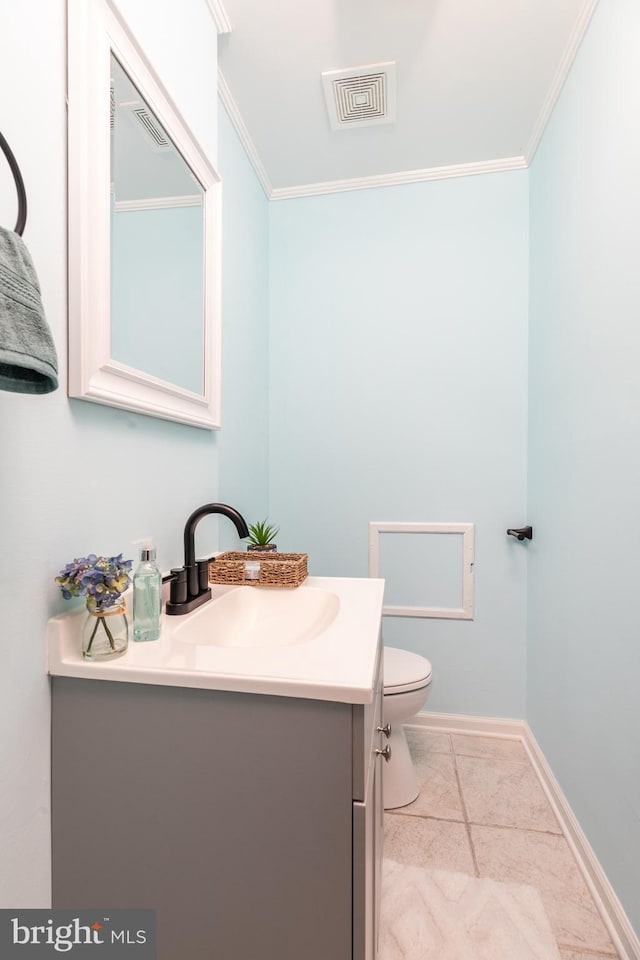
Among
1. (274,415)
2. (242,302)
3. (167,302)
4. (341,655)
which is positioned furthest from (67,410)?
(274,415)

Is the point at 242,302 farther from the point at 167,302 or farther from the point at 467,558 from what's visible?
the point at 467,558

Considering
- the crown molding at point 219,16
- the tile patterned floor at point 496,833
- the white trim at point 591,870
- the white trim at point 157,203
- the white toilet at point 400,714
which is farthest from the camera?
the white toilet at point 400,714

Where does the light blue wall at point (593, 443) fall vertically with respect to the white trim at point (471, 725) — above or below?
above

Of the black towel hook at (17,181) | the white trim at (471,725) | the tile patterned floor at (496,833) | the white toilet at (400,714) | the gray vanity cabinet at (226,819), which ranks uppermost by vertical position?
the black towel hook at (17,181)

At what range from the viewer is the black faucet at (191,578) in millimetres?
972

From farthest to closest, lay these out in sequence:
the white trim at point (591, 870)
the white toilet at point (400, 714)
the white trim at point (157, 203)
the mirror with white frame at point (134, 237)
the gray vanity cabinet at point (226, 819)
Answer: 1. the white toilet at point (400, 714)
2. the white trim at point (591, 870)
3. the white trim at point (157, 203)
4. the mirror with white frame at point (134, 237)
5. the gray vanity cabinet at point (226, 819)

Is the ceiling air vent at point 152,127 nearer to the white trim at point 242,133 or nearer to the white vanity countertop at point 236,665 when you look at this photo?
the white trim at point 242,133

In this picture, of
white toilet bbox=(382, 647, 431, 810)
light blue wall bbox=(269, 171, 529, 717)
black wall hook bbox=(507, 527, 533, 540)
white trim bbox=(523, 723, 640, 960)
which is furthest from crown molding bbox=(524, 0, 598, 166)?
white trim bbox=(523, 723, 640, 960)

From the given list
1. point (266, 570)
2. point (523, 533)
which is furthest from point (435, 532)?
point (266, 570)

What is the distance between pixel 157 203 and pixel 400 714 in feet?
5.41

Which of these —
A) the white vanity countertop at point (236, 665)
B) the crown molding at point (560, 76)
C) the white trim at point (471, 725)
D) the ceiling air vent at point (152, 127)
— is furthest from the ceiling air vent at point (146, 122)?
the white trim at point (471, 725)

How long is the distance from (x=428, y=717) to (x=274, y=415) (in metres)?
1.58

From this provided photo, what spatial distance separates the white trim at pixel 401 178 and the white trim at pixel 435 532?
1563 millimetres

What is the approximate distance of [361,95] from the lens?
5.48 feet
